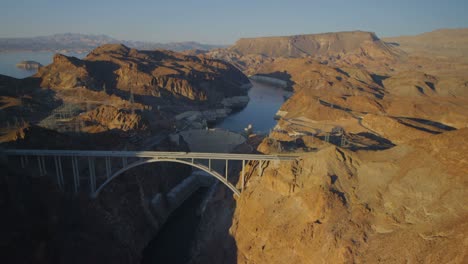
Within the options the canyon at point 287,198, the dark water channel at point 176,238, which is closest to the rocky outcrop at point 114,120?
the canyon at point 287,198

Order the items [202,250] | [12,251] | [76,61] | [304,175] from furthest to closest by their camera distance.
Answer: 1. [76,61]
2. [202,250]
3. [304,175]
4. [12,251]

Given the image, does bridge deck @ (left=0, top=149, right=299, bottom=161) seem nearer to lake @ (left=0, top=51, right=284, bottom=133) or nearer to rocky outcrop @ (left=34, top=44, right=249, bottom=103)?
lake @ (left=0, top=51, right=284, bottom=133)

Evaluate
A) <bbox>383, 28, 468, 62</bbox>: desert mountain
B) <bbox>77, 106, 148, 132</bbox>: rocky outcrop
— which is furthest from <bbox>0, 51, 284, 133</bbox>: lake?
<bbox>383, 28, 468, 62</bbox>: desert mountain

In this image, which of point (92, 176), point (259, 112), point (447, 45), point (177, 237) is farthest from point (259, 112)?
point (447, 45)

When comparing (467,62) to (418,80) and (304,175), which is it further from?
(304,175)

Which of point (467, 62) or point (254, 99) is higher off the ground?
point (467, 62)

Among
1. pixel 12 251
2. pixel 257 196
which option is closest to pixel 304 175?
pixel 257 196

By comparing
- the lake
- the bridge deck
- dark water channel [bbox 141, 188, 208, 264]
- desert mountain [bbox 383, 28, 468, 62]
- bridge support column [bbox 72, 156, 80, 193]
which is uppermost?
desert mountain [bbox 383, 28, 468, 62]

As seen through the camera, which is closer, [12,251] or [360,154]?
[12,251]
